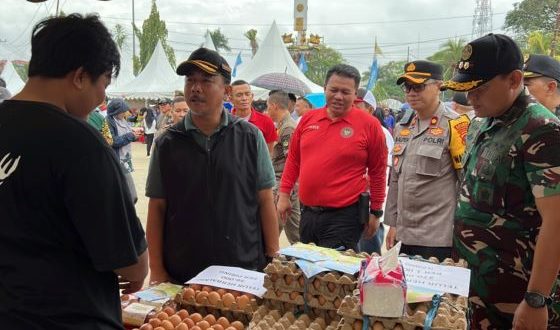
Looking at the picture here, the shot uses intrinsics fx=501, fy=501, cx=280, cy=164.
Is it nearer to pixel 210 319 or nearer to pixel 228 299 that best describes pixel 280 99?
pixel 228 299

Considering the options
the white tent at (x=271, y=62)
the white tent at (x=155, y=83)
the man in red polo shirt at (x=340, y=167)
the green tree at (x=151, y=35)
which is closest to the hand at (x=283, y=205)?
the man in red polo shirt at (x=340, y=167)

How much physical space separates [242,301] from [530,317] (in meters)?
1.14

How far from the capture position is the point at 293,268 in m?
2.01

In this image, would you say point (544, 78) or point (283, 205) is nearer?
point (544, 78)

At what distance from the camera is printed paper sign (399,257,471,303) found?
1.79 metres

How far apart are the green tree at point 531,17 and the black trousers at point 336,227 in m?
43.7

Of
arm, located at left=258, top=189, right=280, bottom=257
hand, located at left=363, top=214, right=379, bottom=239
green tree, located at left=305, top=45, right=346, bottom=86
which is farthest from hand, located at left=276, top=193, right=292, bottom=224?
green tree, located at left=305, top=45, right=346, bottom=86

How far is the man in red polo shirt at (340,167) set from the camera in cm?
364

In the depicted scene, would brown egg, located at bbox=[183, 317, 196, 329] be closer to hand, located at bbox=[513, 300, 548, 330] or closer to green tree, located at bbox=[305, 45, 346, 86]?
hand, located at bbox=[513, 300, 548, 330]

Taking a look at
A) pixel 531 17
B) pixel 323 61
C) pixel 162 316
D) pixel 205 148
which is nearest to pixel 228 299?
pixel 162 316

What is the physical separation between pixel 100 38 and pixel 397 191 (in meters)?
2.65

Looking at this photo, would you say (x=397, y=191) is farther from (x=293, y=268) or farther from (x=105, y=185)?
(x=105, y=185)

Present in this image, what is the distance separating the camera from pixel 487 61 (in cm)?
214

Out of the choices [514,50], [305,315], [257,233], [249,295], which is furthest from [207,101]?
[514,50]
